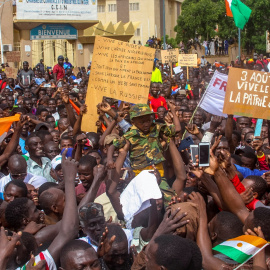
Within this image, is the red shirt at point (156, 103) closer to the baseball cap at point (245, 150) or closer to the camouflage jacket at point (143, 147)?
the baseball cap at point (245, 150)

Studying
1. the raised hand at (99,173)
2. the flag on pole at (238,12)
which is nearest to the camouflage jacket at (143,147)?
the raised hand at (99,173)

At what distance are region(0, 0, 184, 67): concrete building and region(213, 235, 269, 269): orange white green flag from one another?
22.7 metres

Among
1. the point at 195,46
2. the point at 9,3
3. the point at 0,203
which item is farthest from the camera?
the point at 195,46

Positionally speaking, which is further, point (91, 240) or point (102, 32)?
point (102, 32)

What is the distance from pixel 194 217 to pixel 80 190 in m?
1.56

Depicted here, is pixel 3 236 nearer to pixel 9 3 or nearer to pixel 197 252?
pixel 197 252

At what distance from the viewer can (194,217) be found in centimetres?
371

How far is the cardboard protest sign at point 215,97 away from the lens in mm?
7520

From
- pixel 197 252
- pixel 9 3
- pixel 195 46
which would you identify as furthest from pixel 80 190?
pixel 195 46

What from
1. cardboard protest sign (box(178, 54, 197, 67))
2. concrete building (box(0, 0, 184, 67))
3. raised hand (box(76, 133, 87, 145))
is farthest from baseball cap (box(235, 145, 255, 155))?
concrete building (box(0, 0, 184, 67))

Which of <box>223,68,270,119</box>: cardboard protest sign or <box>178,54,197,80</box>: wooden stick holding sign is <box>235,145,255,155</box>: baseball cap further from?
<box>178,54,197,80</box>: wooden stick holding sign

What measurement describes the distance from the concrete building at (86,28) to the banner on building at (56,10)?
0.21 metres

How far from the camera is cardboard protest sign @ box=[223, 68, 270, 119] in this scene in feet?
21.1

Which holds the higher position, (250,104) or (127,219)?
(250,104)
